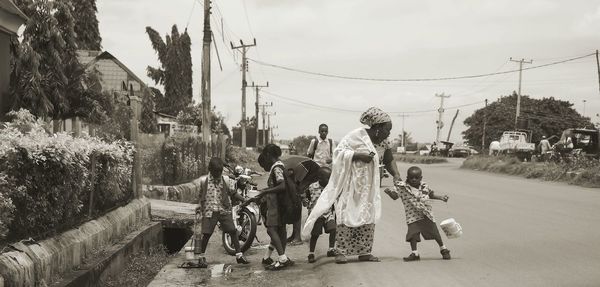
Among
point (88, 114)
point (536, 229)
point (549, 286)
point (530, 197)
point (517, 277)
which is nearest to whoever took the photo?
point (549, 286)

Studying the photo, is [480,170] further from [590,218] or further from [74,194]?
[74,194]

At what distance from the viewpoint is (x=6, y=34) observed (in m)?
16.2

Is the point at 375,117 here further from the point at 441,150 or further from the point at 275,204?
the point at 441,150

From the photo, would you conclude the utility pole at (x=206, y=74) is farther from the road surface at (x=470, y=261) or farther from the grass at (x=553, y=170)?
the grass at (x=553, y=170)

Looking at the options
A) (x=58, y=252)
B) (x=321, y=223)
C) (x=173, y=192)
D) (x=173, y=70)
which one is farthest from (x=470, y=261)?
(x=173, y=70)

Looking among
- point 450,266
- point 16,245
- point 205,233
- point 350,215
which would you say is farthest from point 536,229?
point 16,245

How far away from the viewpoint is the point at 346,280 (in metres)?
6.51

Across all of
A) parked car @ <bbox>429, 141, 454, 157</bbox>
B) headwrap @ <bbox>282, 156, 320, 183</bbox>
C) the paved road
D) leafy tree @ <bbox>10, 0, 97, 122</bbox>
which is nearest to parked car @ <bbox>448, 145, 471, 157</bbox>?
parked car @ <bbox>429, 141, 454, 157</bbox>

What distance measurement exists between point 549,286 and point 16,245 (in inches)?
186

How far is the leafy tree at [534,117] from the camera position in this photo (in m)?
79.6

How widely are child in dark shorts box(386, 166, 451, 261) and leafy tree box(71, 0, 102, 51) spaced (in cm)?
4320

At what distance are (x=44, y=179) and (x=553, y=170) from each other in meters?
22.0

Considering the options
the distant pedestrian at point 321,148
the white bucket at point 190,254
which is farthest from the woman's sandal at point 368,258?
the distant pedestrian at point 321,148

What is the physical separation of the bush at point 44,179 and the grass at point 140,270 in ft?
2.88
